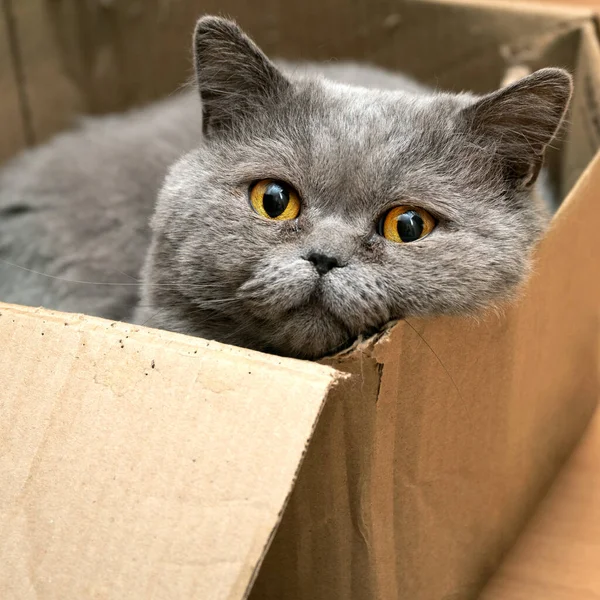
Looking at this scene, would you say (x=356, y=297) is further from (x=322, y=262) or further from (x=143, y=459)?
(x=143, y=459)

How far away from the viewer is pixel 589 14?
5.12ft

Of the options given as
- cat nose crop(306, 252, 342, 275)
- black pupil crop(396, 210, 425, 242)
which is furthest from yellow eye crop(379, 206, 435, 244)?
cat nose crop(306, 252, 342, 275)

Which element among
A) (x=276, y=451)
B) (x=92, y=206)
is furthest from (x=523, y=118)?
(x=92, y=206)

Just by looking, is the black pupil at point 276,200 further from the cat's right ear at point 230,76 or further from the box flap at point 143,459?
the box flap at point 143,459

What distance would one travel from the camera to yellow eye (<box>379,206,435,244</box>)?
961 millimetres

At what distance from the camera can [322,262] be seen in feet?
2.89

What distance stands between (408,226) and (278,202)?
172 mm

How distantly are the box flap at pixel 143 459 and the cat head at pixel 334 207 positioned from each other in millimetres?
177

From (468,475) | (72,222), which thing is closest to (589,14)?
(468,475)

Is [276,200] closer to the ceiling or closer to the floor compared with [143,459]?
closer to the ceiling

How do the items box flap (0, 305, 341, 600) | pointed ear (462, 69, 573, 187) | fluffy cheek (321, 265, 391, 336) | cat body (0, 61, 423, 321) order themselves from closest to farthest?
box flap (0, 305, 341, 600) < fluffy cheek (321, 265, 391, 336) < pointed ear (462, 69, 573, 187) < cat body (0, 61, 423, 321)

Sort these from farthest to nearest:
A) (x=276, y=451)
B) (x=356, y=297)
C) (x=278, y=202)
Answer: (x=278, y=202)
(x=356, y=297)
(x=276, y=451)

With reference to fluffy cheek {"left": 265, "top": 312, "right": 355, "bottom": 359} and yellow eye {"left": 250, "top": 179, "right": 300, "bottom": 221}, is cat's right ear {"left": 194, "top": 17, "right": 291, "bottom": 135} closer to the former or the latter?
yellow eye {"left": 250, "top": 179, "right": 300, "bottom": 221}

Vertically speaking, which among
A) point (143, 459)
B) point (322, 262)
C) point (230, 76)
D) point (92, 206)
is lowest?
point (92, 206)
